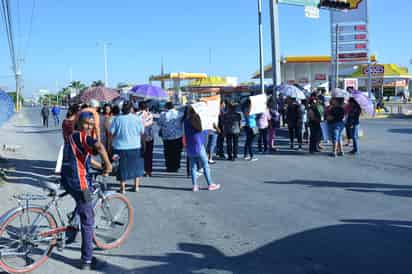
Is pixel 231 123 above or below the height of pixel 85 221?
above

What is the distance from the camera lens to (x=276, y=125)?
13.8 m

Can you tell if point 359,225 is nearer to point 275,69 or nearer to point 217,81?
point 275,69

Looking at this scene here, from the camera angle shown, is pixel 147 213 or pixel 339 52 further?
pixel 339 52

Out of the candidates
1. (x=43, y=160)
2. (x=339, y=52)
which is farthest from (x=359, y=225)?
(x=339, y=52)

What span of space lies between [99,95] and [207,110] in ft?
14.3

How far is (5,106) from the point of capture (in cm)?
1002

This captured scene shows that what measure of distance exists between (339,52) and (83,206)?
19306 millimetres

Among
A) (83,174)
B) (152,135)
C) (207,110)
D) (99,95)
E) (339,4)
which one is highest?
(339,4)

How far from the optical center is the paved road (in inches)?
190

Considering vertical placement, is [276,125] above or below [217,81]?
below

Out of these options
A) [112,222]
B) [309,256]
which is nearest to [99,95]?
[112,222]

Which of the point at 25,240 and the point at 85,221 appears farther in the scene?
the point at 85,221

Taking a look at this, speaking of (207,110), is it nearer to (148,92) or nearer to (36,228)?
(148,92)

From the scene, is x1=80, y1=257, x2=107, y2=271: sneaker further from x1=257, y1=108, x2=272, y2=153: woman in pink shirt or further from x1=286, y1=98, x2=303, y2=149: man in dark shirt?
x1=286, y1=98, x2=303, y2=149: man in dark shirt
